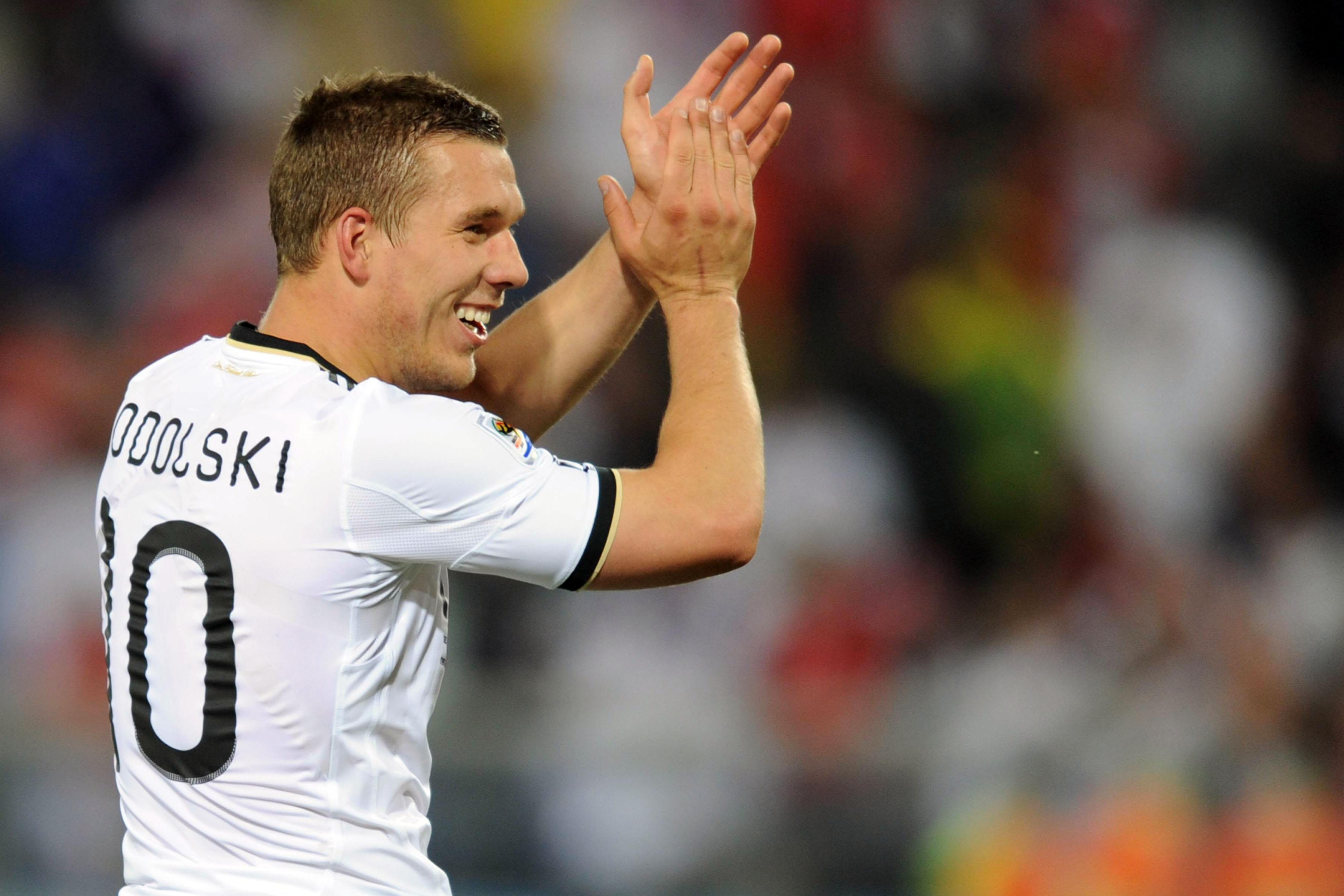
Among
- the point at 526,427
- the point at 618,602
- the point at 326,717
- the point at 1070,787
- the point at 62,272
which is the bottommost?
the point at 326,717

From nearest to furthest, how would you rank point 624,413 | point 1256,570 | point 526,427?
point 526,427, point 1256,570, point 624,413

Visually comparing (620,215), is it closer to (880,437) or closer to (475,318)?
(475,318)

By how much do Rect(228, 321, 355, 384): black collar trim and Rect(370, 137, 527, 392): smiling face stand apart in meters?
0.12

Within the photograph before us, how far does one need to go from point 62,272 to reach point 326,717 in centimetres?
589

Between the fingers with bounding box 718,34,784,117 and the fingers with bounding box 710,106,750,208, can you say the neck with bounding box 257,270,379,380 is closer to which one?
the fingers with bounding box 710,106,750,208

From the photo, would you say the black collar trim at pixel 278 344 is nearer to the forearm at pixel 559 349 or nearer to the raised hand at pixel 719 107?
the raised hand at pixel 719 107

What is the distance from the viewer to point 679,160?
2725 mm

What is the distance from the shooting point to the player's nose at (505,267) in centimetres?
260

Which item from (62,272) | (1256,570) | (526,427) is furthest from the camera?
(62,272)

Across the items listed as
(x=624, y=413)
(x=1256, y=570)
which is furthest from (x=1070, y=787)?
(x=624, y=413)

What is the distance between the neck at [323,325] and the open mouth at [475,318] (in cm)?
16

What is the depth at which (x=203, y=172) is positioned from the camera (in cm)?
779

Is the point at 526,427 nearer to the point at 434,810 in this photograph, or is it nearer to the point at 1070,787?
the point at 434,810

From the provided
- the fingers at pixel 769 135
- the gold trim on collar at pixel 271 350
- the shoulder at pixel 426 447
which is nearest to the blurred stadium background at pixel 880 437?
the fingers at pixel 769 135
